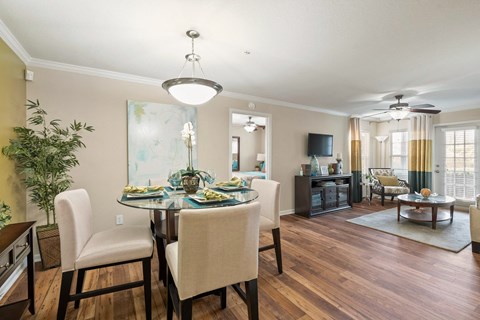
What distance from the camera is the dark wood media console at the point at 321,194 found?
4402 millimetres

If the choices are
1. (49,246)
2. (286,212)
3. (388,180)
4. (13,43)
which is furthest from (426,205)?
(13,43)

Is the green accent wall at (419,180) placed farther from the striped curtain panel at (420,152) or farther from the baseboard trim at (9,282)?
the baseboard trim at (9,282)

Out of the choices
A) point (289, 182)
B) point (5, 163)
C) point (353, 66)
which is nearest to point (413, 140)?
point (289, 182)

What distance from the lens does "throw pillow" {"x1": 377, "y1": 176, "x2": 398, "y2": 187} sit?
218 inches

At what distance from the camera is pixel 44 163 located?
2.27 metres

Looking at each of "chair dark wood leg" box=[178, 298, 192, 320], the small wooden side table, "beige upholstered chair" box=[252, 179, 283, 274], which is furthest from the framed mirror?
"chair dark wood leg" box=[178, 298, 192, 320]

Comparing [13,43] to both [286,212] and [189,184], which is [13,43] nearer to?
[189,184]

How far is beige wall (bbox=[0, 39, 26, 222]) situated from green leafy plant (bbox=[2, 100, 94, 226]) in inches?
2.8

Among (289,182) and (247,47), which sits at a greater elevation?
(247,47)

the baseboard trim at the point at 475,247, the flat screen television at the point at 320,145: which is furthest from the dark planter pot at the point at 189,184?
the baseboard trim at the point at 475,247

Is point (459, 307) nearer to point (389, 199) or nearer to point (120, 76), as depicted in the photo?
point (120, 76)

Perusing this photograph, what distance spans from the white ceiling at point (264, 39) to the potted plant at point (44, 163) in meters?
0.77

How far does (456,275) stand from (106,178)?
411 cm

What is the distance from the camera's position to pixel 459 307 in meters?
1.77
